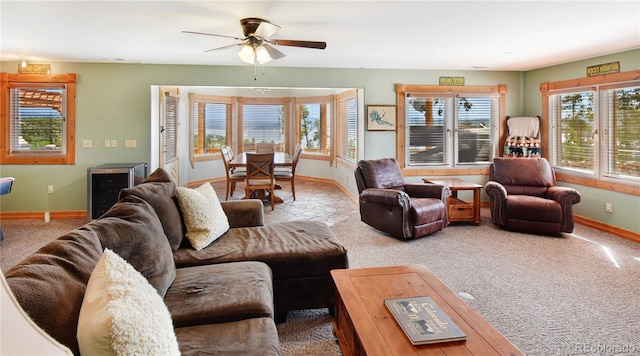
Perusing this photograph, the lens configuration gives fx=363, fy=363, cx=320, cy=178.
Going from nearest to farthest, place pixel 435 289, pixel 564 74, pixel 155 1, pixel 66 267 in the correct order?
pixel 66 267
pixel 435 289
pixel 155 1
pixel 564 74

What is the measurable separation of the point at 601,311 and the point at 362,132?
3.93 meters

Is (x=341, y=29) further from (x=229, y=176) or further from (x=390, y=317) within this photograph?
(x=229, y=176)

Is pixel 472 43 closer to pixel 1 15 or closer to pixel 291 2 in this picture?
pixel 291 2

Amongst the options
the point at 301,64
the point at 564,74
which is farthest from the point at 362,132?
the point at 564,74

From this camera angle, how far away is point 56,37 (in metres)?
3.91

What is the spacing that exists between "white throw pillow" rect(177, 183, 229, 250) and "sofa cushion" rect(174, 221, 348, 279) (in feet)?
0.20

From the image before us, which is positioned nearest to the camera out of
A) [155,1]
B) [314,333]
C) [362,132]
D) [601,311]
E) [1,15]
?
[314,333]

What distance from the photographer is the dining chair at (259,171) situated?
234 inches

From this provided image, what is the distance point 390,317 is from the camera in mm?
1750

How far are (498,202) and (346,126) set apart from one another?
3.90 meters

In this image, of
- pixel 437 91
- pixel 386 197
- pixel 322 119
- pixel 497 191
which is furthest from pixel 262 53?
pixel 322 119

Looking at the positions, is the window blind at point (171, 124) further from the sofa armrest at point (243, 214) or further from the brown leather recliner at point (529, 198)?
the brown leather recliner at point (529, 198)

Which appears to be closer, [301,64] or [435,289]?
[435,289]

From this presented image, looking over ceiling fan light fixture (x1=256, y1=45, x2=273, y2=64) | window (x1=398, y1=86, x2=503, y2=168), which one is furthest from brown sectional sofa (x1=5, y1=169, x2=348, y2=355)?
window (x1=398, y1=86, x2=503, y2=168)
